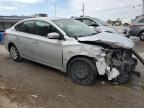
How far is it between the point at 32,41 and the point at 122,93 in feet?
10.5

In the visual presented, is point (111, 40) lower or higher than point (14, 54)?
higher

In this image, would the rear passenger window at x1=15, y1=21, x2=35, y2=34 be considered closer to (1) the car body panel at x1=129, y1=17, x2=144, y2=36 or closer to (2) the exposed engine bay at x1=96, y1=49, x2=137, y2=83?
(2) the exposed engine bay at x1=96, y1=49, x2=137, y2=83

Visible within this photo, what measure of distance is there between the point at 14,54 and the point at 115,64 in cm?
388

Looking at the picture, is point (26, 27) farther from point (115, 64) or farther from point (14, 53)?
point (115, 64)

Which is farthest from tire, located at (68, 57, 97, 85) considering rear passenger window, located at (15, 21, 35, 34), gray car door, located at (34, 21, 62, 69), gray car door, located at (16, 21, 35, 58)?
rear passenger window, located at (15, 21, 35, 34)

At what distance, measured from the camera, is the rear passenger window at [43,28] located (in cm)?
779

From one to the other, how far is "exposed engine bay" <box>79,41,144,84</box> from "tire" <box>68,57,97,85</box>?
0.60 ft

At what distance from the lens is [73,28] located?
7.88m

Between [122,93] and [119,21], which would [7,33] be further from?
[119,21]

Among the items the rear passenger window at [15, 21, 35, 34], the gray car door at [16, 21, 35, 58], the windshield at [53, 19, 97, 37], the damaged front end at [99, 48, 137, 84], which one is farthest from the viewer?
the rear passenger window at [15, 21, 35, 34]

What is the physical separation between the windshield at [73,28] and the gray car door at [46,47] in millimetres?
293

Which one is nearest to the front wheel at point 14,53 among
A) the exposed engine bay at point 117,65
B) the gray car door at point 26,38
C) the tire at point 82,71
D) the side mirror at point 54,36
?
the gray car door at point 26,38

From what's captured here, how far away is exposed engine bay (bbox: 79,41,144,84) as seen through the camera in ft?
22.0

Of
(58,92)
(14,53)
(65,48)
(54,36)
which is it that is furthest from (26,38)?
(58,92)
